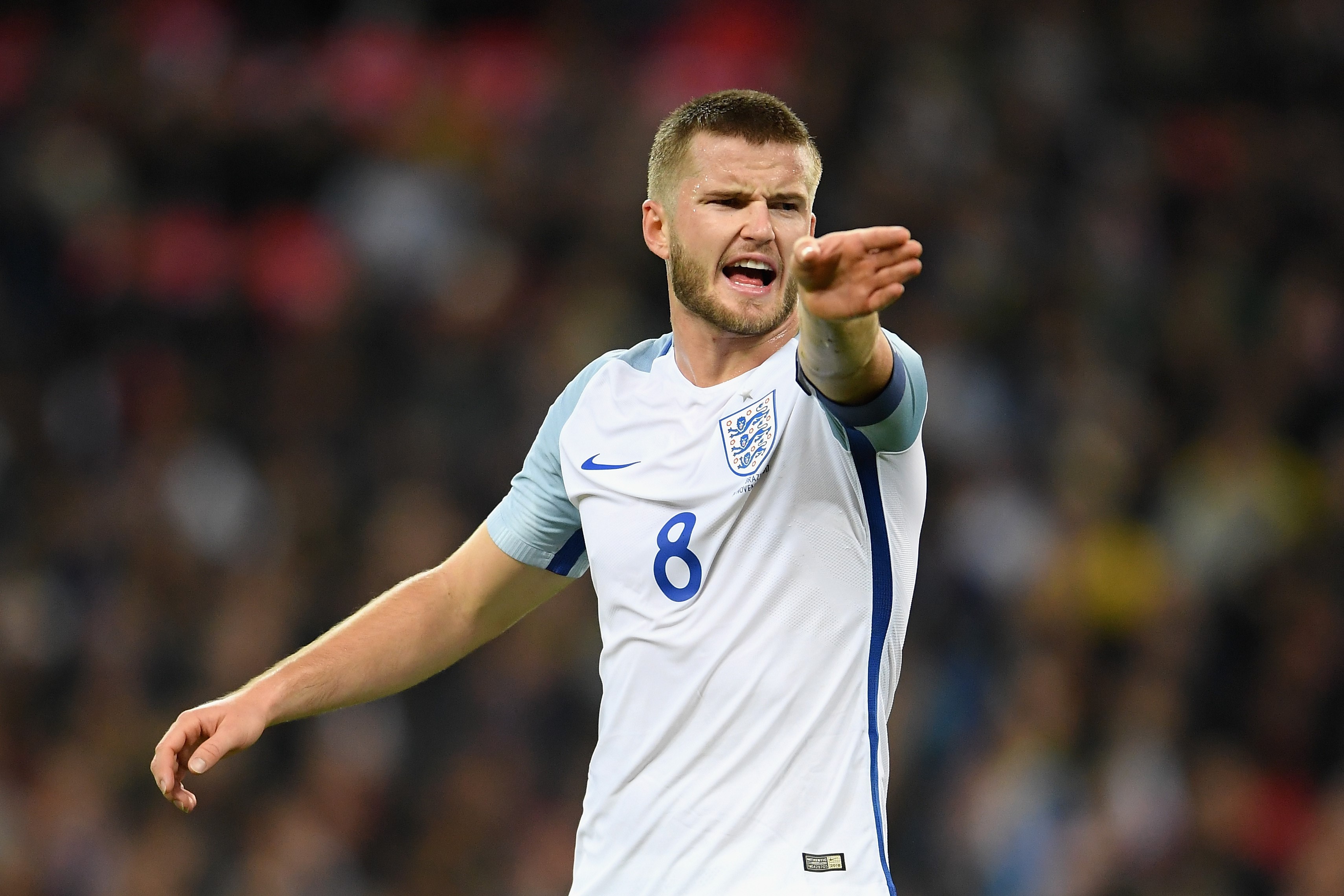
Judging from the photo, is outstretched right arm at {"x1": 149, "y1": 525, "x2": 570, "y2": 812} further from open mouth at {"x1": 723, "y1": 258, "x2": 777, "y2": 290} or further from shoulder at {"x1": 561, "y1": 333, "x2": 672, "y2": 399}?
open mouth at {"x1": 723, "y1": 258, "x2": 777, "y2": 290}

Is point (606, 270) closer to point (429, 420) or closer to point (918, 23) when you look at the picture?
point (429, 420)

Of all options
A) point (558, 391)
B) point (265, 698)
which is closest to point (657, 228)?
point (265, 698)

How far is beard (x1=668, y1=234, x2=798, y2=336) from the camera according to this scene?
3398 mm

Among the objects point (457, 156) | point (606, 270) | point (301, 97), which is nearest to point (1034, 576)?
point (606, 270)

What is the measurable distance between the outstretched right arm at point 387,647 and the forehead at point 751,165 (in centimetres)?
102

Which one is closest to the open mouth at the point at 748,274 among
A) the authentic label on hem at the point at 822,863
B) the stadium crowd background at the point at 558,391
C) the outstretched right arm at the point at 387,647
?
the outstretched right arm at the point at 387,647

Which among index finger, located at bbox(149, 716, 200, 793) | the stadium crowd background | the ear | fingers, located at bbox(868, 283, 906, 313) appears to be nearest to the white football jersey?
fingers, located at bbox(868, 283, 906, 313)

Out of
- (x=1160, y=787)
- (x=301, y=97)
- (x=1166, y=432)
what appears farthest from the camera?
(x=301, y=97)

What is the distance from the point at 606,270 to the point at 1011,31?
3014 mm

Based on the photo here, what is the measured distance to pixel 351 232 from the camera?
1009cm

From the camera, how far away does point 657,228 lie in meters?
3.67

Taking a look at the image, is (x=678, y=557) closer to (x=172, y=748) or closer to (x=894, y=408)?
(x=894, y=408)

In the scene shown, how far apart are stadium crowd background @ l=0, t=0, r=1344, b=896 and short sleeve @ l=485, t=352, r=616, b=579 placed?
153 inches

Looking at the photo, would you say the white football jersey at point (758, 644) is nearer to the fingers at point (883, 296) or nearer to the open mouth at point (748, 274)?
the open mouth at point (748, 274)
